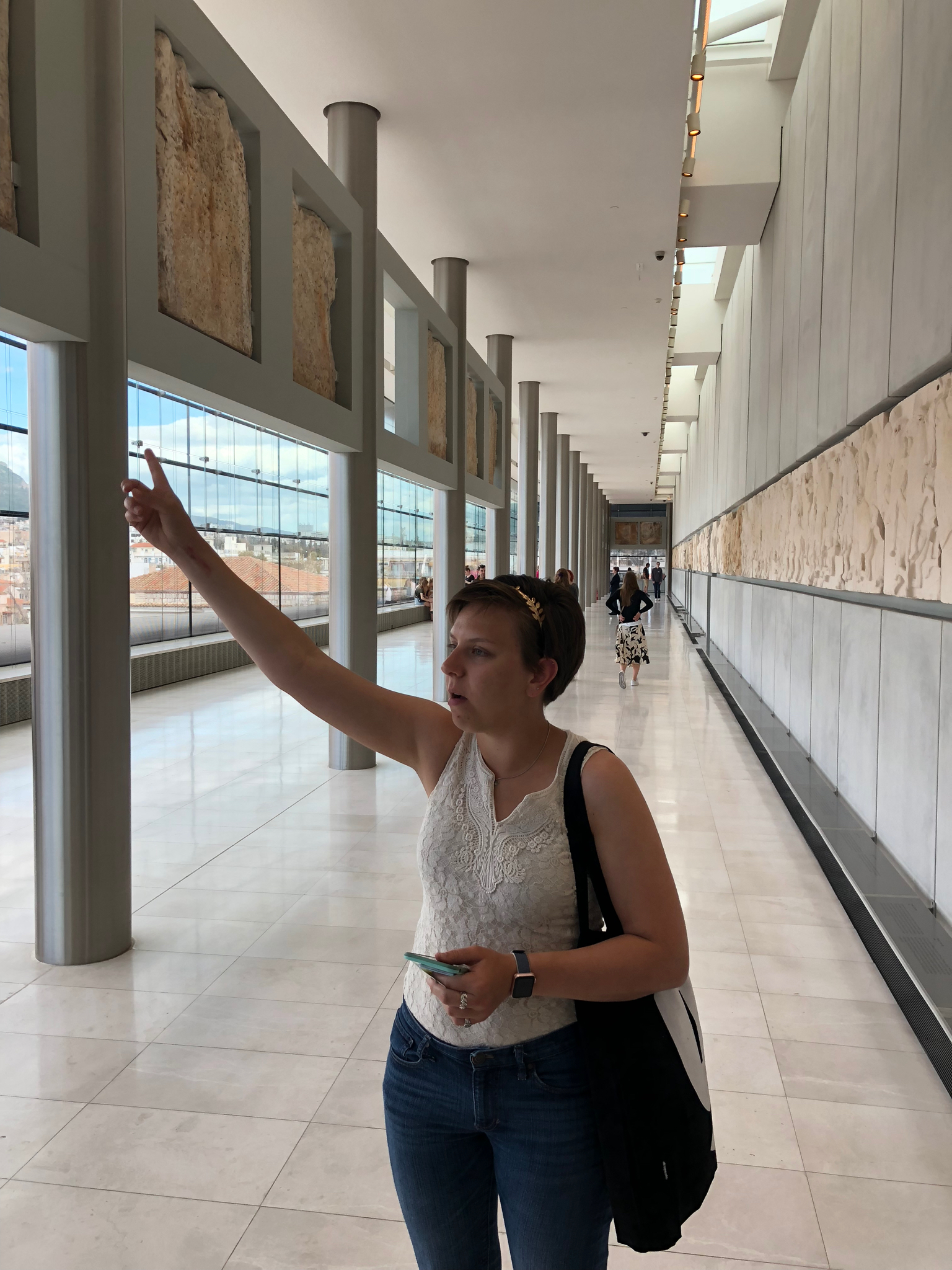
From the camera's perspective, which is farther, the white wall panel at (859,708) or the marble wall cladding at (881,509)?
the white wall panel at (859,708)

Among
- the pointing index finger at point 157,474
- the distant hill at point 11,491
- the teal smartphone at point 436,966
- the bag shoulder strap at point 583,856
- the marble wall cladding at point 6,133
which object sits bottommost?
the teal smartphone at point 436,966

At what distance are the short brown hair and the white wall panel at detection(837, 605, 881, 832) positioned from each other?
5.72m

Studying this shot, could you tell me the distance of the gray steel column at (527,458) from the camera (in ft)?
78.1

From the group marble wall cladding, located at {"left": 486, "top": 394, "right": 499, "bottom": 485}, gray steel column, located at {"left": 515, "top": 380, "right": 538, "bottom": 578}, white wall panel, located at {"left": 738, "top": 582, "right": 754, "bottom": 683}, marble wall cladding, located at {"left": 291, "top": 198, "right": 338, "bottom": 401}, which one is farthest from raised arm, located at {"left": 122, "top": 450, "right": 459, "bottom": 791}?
gray steel column, located at {"left": 515, "top": 380, "right": 538, "bottom": 578}

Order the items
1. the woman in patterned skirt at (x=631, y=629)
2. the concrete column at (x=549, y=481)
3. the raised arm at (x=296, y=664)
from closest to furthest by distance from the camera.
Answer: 1. the raised arm at (x=296, y=664)
2. the woman in patterned skirt at (x=631, y=629)
3. the concrete column at (x=549, y=481)

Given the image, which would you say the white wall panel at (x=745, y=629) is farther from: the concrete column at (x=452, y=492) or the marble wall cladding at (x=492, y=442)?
the marble wall cladding at (x=492, y=442)

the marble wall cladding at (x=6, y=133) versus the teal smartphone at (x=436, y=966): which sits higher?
the marble wall cladding at (x=6, y=133)

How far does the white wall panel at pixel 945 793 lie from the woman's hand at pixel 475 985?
4.32 metres

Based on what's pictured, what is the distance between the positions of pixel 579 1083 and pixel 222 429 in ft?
75.9

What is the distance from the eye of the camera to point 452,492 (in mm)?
14930

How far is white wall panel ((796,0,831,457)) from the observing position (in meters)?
9.38

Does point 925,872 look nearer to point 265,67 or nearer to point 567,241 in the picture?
point 265,67

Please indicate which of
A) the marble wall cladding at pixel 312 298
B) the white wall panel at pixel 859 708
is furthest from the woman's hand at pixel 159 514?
the marble wall cladding at pixel 312 298

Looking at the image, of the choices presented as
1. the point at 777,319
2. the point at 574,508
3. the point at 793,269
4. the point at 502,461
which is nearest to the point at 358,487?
the point at 793,269
